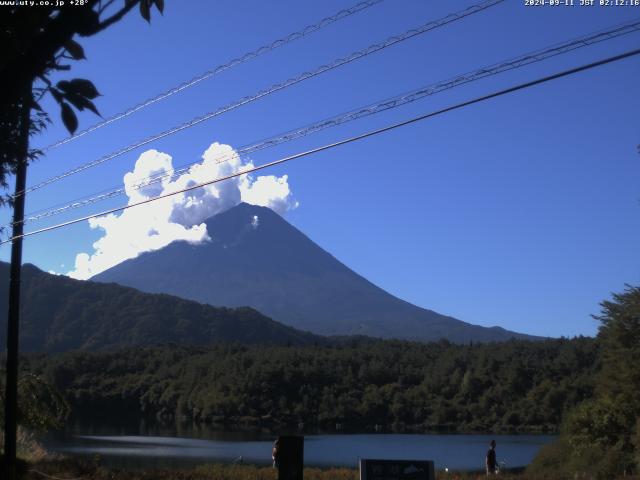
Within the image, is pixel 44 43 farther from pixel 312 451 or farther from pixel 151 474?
pixel 312 451

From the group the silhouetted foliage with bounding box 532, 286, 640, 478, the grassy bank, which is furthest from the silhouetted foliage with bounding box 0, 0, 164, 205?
the silhouetted foliage with bounding box 532, 286, 640, 478

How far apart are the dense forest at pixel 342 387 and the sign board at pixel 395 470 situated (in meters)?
76.8

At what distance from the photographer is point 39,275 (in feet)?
608

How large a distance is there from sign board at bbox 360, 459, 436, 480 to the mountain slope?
157647 millimetres

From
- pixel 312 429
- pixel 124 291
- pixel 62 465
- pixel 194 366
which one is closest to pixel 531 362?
pixel 312 429

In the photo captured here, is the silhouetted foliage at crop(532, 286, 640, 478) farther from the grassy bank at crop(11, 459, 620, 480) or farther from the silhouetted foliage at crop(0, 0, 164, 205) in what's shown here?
the silhouetted foliage at crop(0, 0, 164, 205)

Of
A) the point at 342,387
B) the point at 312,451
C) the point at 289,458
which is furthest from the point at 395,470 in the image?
the point at 342,387

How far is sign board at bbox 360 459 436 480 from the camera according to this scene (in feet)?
32.7

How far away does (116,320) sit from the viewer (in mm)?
179250

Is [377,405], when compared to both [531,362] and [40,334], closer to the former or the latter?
[531,362]

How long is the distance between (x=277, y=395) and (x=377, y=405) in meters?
11.8

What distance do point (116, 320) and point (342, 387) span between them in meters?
91.0

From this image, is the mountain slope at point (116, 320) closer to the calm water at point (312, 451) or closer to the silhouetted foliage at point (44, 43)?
the calm water at point (312, 451)

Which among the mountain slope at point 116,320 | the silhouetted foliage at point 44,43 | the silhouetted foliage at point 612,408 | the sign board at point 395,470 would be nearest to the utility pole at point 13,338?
the sign board at point 395,470
